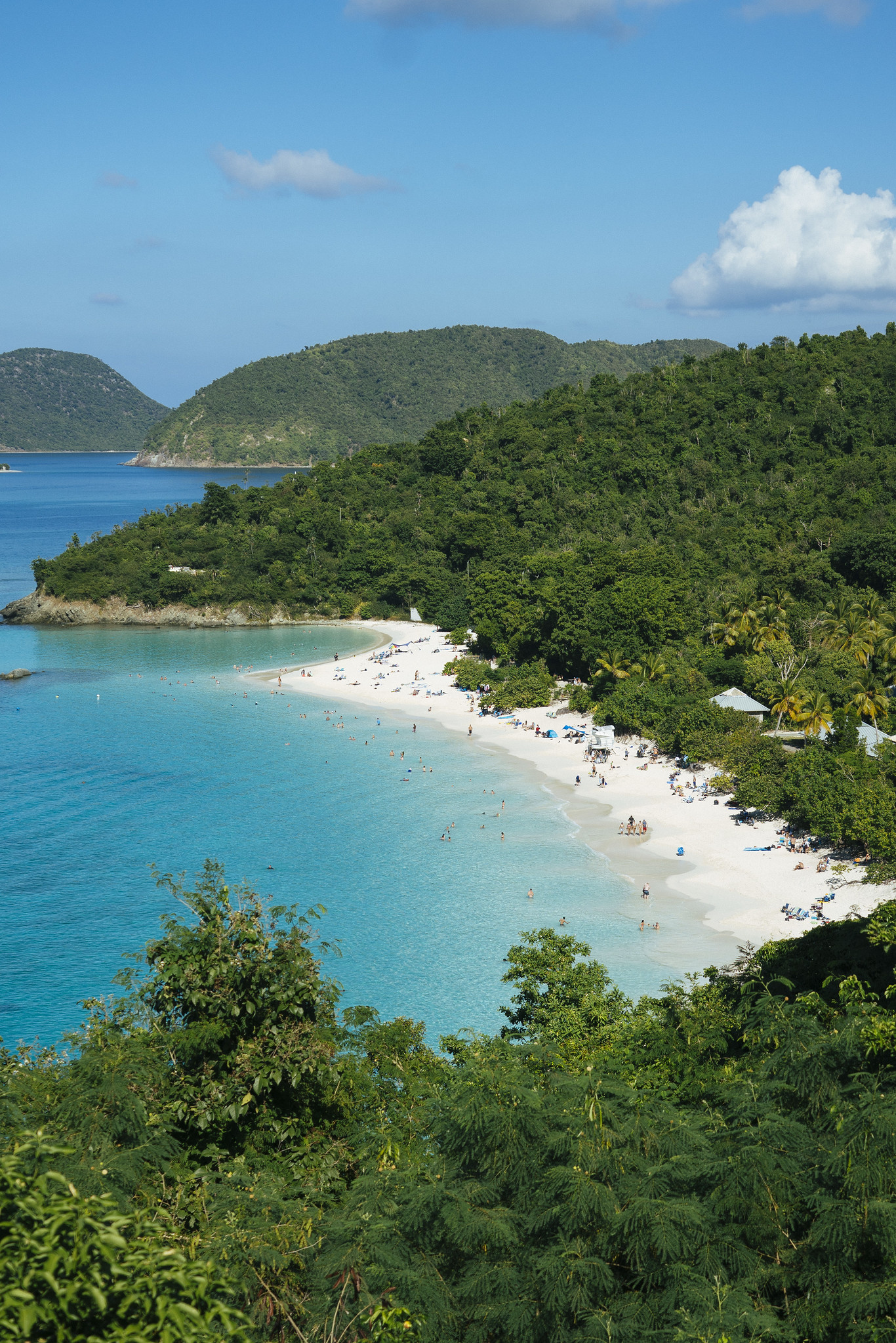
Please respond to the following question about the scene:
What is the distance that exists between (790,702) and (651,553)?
743 inches

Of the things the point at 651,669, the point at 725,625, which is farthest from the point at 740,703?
the point at 725,625

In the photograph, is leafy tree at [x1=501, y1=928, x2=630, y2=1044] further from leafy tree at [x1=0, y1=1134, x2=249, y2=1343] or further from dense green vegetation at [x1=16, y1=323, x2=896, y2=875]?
dense green vegetation at [x1=16, y1=323, x2=896, y2=875]

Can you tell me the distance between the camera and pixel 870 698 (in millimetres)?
39844

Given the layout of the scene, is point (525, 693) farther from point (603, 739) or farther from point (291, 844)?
point (291, 844)

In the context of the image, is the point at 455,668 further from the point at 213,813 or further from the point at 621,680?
the point at 213,813

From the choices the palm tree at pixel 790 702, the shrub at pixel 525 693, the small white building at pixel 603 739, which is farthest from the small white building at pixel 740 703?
the shrub at pixel 525 693

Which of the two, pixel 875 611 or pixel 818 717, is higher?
pixel 875 611

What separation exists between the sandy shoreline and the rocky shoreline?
964 inches

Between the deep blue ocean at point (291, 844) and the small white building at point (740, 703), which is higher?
the small white building at point (740, 703)

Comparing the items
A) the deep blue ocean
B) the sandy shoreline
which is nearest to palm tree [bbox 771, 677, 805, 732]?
the sandy shoreline

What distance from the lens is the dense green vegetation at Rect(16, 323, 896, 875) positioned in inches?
1657

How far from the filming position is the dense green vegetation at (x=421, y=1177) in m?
5.68

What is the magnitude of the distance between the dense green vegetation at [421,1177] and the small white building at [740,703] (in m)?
28.8

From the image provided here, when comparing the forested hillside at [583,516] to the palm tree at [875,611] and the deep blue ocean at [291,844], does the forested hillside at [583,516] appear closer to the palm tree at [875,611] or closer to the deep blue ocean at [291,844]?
the palm tree at [875,611]
